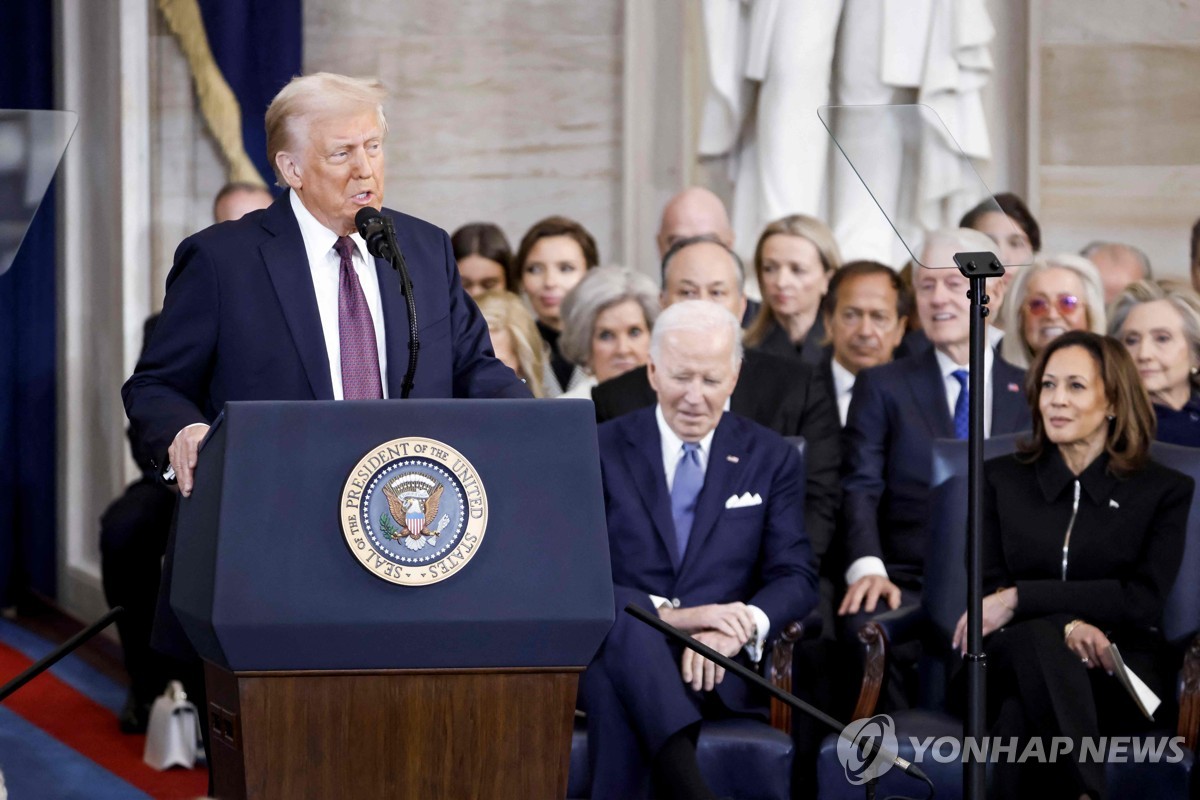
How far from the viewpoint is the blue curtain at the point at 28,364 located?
6.45 m

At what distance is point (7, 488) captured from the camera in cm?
663

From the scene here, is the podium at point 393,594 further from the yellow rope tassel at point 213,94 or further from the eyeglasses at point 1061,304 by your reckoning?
the yellow rope tassel at point 213,94

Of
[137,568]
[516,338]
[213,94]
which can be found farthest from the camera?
[213,94]

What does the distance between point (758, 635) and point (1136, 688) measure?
796mm

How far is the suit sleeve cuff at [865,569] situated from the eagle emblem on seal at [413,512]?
2.14 meters

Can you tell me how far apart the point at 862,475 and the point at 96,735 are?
230 cm

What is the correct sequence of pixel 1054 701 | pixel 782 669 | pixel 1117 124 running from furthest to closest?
pixel 1117 124 → pixel 782 669 → pixel 1054 701

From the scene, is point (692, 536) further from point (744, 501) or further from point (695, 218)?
point (695, 218)

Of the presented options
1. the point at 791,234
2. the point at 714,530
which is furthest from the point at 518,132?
the point at 714,530

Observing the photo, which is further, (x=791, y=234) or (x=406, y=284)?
(x=791, y=234)

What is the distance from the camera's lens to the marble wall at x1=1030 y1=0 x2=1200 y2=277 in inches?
247

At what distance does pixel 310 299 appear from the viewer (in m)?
2.54

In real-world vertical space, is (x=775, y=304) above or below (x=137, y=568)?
above

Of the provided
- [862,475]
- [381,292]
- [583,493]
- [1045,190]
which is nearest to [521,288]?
[862,475]
